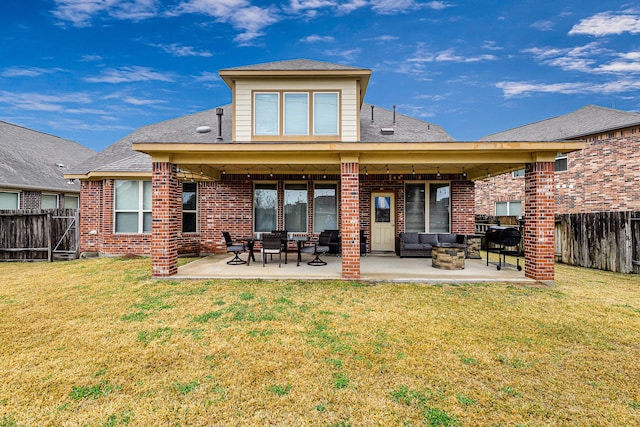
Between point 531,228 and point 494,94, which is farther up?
point 494,94

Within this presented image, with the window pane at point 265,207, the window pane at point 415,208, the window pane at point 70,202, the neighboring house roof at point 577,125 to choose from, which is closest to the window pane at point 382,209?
the window pane at point 415,208

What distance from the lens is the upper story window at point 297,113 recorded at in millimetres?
9164

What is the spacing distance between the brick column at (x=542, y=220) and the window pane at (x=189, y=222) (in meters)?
10.4

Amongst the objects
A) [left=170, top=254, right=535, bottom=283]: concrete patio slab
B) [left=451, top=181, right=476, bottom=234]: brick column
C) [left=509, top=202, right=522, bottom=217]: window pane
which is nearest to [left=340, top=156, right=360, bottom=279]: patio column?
[left=170, top=254, right=535, bottom=283]: concrete patio slab

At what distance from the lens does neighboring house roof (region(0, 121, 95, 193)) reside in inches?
509

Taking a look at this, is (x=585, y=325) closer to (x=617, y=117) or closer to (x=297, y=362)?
(x=297, y=362)

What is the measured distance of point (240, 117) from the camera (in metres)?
9.21

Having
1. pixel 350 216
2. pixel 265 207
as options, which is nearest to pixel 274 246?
pixel 350 216

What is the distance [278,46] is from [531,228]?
1697 cm

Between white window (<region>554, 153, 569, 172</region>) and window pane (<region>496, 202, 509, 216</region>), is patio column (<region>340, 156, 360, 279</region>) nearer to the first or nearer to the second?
white window (<region>554, 153, 569, 172</region>)

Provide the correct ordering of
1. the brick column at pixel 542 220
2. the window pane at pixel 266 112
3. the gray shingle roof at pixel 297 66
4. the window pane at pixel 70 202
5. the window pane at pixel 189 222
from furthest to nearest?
the window pane at pixel 70 202 → the window pane at pixel 189 222 → the window pane at pixel 266 112 → the gray shingle roof at pixel 297 66 → the brick column at pixel 542 220

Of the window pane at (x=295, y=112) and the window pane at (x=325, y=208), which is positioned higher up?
the window pane at (x=295, y=112)

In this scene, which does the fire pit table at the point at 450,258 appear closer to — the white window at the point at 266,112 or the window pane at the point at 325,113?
the window pane at the point at 325,113

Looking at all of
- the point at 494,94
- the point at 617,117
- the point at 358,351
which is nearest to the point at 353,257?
the point at 358,351
